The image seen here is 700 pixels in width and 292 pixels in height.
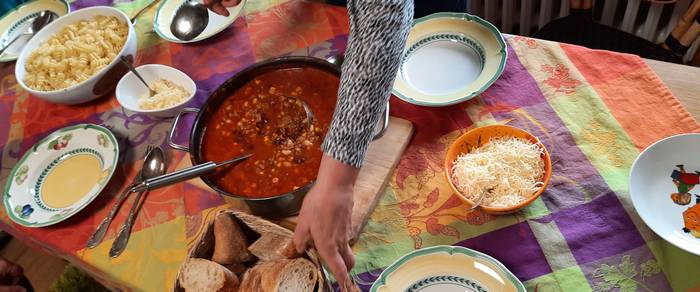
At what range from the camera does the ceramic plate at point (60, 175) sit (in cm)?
151

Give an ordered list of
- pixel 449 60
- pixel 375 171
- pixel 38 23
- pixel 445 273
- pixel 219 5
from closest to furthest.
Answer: pixel 445 273
pixel 375 171
pixel 449 60
pixel 219 5
pixel 38 23

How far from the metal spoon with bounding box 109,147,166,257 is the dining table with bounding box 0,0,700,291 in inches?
0.7

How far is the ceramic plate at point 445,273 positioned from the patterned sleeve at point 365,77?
26 centimetres

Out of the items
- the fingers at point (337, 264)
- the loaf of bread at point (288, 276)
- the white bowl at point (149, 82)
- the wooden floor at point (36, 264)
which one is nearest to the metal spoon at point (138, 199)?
the white bowl at point (149, 82)

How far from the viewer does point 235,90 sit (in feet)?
5.07

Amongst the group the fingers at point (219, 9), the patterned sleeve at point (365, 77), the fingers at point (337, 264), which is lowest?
the fingers at point (337, 264)

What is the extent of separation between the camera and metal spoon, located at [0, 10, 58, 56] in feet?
6.61

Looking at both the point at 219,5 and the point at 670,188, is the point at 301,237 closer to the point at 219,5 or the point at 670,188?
the point at 670,188

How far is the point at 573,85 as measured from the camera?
4.66 ft

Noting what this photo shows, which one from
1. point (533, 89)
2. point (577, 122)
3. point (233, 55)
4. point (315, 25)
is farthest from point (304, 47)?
point (577, 122)

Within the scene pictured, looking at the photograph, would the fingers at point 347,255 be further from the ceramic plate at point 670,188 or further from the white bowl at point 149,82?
the white bowl at point 149,82

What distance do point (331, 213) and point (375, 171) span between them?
35 centimetres

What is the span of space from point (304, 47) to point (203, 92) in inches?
13.8

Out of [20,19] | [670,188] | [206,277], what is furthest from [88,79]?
[670,188]
